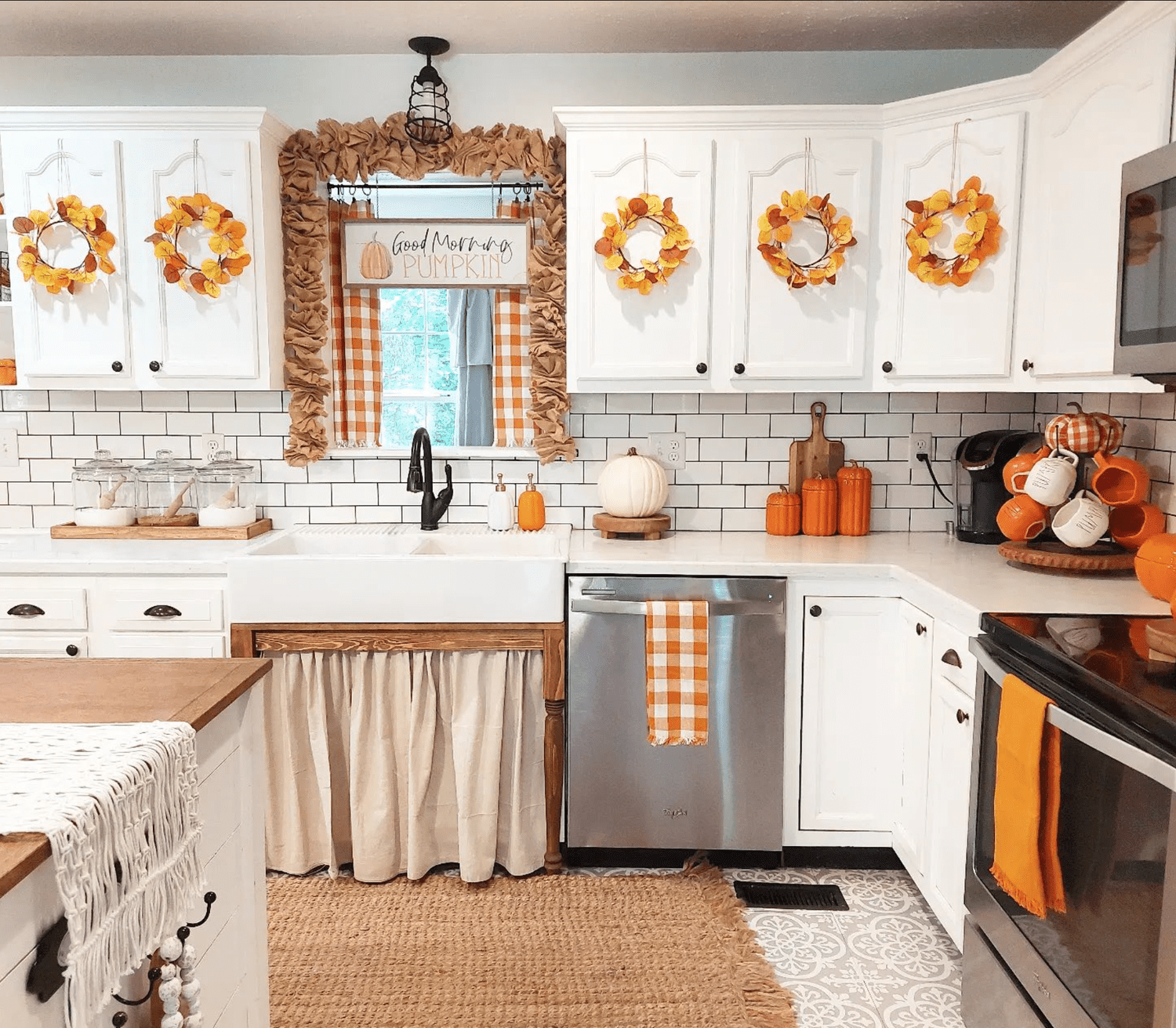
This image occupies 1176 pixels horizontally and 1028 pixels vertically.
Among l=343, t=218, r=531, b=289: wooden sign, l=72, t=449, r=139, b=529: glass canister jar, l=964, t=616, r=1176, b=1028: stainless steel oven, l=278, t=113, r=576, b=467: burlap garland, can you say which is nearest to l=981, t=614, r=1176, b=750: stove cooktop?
l=964, t=616, r=1176, b=1028: stainless steel oven

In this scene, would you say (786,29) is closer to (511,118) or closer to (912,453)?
(511,118)

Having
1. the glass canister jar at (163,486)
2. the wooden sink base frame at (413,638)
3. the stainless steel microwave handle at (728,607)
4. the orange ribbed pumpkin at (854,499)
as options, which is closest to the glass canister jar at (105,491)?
the glass canister jar at (163,486)

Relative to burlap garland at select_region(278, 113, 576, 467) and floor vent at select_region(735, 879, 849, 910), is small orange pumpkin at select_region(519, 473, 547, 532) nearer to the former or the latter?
burlap garland at select_region(278, 113, 576, 467)

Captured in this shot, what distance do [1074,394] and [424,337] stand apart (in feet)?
6.65

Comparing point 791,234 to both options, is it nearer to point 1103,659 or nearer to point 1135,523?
point 1135,523

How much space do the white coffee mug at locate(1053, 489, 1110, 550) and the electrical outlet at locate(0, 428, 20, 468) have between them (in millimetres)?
3090

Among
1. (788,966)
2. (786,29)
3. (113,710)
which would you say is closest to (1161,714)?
(788,966)

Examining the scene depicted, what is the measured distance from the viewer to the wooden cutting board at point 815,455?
9.92 ft

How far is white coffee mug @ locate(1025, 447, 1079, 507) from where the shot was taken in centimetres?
228

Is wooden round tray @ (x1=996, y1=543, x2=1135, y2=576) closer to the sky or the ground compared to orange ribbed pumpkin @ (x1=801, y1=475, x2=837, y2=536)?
closer to the ground

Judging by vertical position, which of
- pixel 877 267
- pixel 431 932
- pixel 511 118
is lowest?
pixel 431 932

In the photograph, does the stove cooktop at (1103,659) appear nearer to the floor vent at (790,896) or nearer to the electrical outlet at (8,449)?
the floor vent at (790,896)

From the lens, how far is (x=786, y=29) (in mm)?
2729

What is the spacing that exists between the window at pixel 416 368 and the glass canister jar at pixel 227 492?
447 mm
